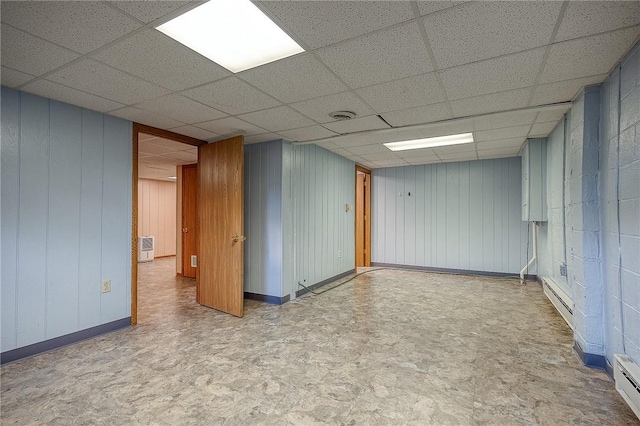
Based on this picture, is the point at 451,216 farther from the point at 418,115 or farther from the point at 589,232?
the point at 589,232

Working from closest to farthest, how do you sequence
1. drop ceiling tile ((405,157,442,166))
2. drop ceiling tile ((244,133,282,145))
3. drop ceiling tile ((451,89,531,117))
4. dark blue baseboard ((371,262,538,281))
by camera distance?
drop ceiling tile ((451,89,531,117)), drop ceiling tile ((244,133,282,145)), dark blue baseboard ((371,262,538,281)), drop ceiling tile ((405,157,442,166))

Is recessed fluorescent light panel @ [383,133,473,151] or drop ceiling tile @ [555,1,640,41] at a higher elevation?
recessed fluorescent light panel @ [383,133,473,151]

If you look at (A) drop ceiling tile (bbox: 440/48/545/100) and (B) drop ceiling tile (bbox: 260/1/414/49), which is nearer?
(B) drop ceiling tile (bbox: 260/1/414/49)

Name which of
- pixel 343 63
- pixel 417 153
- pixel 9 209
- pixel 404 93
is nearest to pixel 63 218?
pixel 9 209

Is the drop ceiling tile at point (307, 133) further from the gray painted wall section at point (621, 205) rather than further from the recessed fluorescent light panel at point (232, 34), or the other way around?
the gray painted wall section at point (621, 205)

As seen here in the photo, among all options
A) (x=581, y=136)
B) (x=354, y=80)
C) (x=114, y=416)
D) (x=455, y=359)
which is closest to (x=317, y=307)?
(x=455, y=359)

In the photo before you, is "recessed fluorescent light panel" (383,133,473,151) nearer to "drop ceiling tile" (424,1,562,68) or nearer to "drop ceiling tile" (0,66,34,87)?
"drop ceiling tile" (424,1,562,68)

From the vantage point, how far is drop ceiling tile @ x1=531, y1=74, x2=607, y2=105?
8.13 ft

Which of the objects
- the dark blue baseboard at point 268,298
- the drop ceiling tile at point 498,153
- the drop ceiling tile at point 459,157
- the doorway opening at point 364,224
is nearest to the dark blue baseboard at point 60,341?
the dark blue baseboard at point 268,298

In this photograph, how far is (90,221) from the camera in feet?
10.2

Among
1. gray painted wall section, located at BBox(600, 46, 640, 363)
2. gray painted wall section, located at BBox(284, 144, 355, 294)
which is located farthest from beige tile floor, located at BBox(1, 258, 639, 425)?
gray painted wall section, located at BBox(284, 144, 355, 294)

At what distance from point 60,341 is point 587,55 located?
486cm

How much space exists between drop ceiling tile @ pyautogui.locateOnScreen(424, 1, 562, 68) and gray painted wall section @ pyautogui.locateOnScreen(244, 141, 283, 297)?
2.84 m

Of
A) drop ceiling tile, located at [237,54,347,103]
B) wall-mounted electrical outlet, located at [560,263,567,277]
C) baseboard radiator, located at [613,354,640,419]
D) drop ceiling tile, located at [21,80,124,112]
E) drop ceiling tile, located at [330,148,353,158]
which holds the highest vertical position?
drop ceiling tile, located at [330,148,353,158]
